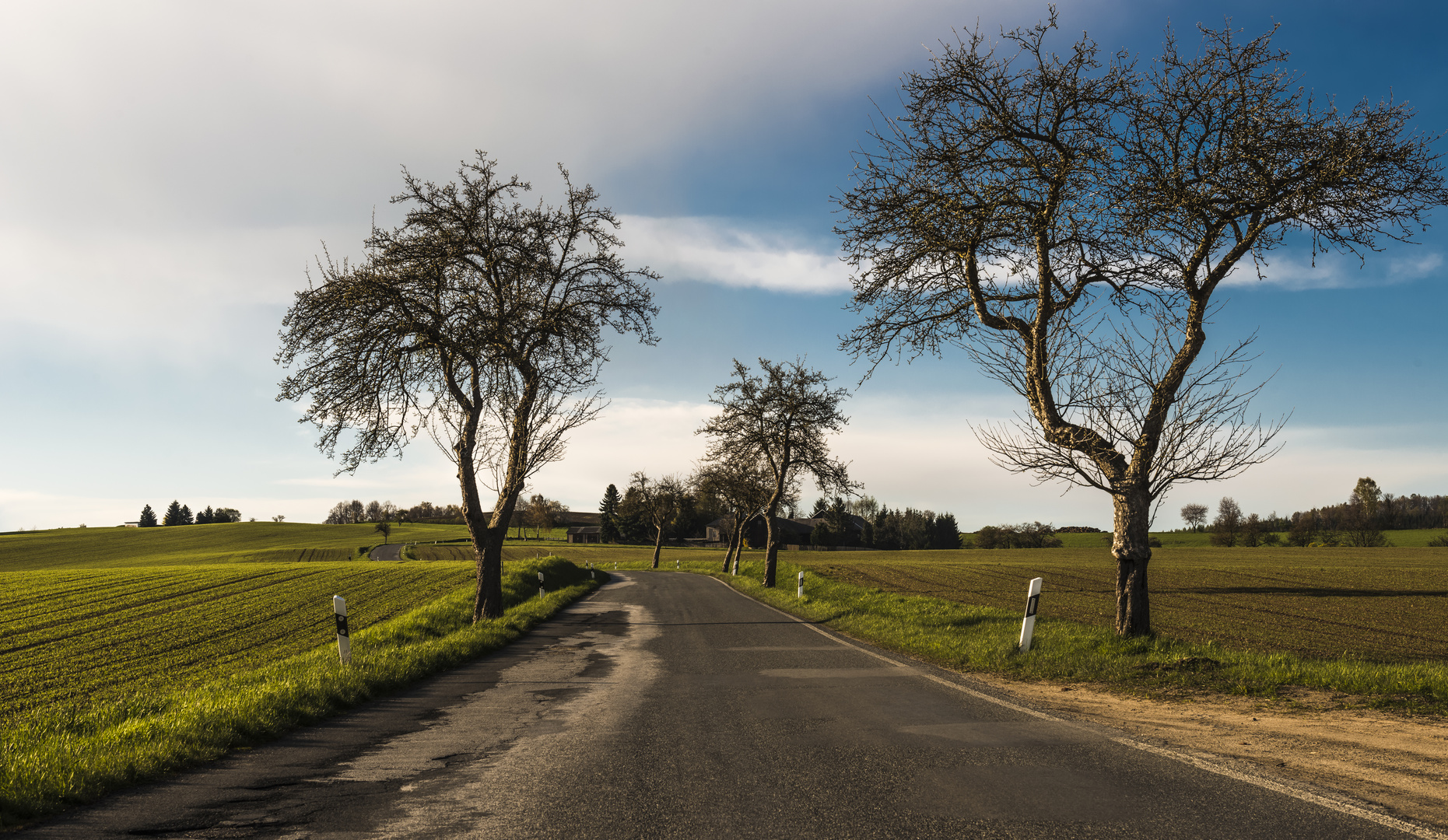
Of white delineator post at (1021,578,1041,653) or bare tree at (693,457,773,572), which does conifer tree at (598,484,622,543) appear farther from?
white delineator post at (1021,578,1041,653)

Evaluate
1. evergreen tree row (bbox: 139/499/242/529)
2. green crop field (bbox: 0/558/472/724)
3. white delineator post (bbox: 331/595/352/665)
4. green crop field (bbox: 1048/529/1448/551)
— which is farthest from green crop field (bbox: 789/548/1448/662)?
evergreen tree row (bbox: 139/499/242/529)

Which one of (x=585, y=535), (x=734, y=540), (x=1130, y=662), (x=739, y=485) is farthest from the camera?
(x=585, y=535)

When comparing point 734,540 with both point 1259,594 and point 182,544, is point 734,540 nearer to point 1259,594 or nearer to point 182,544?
point 1259,594

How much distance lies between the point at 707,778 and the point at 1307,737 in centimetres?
462

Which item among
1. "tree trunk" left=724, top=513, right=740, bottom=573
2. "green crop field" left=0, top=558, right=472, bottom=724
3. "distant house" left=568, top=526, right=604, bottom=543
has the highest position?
"tree trunk" left=724, top=513, right=740, bottom=573

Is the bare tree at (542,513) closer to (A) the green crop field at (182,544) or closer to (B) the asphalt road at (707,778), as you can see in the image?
(A) the green crop field at (182,544)

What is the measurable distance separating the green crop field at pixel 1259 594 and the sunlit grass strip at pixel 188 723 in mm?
13933

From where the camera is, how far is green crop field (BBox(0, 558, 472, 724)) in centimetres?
1472

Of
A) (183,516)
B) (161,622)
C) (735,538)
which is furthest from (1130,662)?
(183,516)

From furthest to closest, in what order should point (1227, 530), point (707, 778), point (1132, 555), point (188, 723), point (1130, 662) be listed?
1. point (1227, 530)
2. point (1132, 555)
3. point (1130, 662)
4. point (188, 723)
5. point (707, 778)

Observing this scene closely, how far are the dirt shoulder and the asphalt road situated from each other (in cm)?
51

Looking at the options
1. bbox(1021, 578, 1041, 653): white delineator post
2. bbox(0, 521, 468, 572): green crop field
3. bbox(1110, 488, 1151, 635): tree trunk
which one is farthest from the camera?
bbox(0, 521, 468, 572): green crop field

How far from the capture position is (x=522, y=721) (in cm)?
672

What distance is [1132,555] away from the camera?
10109mm
